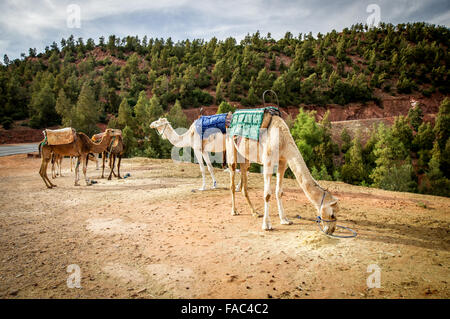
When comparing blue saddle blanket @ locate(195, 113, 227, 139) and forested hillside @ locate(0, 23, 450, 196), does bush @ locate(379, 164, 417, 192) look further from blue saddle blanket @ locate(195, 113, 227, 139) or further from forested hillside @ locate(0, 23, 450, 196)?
blue saddle blanket @ locate(195, 113, 227, 139)

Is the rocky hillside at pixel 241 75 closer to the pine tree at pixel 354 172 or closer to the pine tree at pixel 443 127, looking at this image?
the pine tree at pixel 443 127

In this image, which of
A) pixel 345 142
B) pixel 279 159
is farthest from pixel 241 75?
pixel 279 159

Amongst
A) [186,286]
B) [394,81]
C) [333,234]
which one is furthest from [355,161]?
[394,81]

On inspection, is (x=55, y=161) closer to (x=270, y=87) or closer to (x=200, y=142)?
(x=200, y=142)

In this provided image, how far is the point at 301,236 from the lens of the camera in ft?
17.3

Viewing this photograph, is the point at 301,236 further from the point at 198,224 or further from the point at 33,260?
the point at 33,260

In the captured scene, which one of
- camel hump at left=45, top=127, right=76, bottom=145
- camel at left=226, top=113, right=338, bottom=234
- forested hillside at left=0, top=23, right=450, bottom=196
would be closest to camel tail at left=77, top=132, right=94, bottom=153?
camel hump at left=45, top=127, right=76, bottom=145

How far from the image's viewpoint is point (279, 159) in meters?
6.03

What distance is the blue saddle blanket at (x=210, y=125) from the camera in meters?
9.86

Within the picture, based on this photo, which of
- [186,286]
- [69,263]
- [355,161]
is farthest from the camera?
[355,161]

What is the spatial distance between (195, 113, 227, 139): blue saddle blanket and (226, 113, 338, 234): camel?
2989 mm

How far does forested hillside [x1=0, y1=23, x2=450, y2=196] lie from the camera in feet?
131

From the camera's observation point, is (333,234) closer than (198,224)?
Yes

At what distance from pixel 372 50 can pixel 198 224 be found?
132 meters
